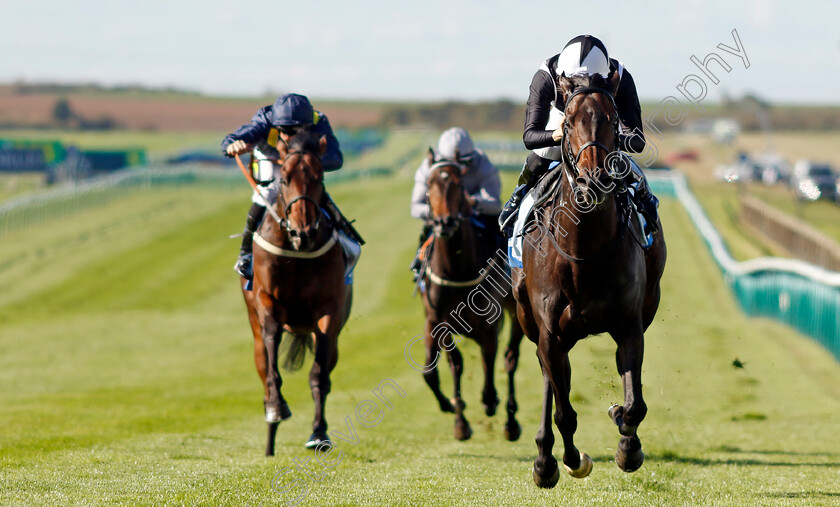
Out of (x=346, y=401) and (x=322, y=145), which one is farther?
(x=346, y=401)

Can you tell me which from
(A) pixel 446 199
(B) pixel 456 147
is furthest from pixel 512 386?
(B) pixel 456 147

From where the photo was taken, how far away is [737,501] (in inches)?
254

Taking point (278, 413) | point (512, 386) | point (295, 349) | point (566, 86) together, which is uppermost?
point (566, 86)

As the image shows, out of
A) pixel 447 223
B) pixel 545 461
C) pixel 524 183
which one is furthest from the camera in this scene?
pixel 447 223

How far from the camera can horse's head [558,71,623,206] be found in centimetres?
549

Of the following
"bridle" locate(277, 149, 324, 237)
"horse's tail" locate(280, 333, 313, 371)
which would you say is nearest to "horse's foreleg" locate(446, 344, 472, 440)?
"horse's tail" locate(280, 333, 313, 371)

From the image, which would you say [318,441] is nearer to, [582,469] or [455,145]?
[582,469]

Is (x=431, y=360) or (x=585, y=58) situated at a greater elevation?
(x=585, y=58)

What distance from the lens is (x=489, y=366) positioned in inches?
394

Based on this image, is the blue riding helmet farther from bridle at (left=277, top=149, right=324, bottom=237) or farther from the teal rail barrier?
the teal rail barrier

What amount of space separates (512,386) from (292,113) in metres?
3.60

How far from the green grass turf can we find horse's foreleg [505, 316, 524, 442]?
292 mm

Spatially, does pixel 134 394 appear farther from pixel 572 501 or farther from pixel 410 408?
pixel 572 501

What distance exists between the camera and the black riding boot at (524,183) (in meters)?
7.21
